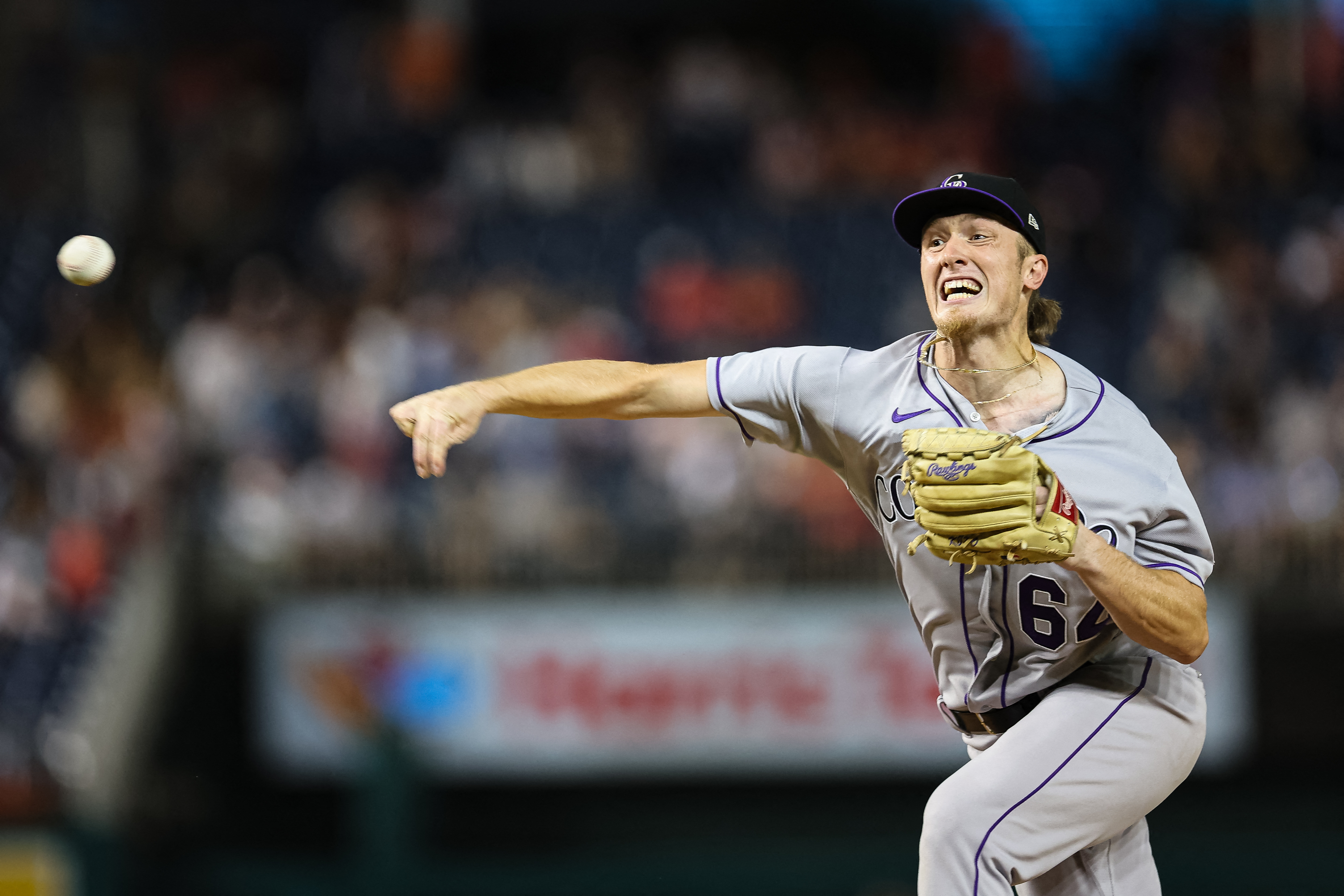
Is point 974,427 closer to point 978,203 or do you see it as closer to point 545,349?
point 978,203

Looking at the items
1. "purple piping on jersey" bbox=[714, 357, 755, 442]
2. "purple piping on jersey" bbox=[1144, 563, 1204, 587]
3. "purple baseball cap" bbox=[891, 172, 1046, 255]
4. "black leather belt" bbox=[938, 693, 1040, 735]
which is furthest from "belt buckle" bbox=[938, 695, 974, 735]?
"purple baseball cap" bbox=[891, 172, 1046, 255]

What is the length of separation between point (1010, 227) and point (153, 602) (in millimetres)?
6769

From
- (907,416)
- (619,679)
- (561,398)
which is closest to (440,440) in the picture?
(561,398)

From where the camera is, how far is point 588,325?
9859mm

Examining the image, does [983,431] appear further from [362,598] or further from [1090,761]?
[362,598]

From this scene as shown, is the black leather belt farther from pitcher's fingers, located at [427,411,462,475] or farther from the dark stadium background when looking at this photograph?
the dark stadium background

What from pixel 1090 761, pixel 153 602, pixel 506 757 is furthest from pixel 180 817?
pixel 1090 761

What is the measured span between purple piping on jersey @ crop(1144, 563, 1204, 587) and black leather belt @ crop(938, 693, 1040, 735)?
16.3 inches

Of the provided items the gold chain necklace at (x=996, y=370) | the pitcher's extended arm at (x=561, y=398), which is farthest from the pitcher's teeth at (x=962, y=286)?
the pitcher's extended arm at (x=561, y=398)

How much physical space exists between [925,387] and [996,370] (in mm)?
158

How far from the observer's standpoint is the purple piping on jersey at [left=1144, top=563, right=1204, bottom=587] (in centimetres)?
324

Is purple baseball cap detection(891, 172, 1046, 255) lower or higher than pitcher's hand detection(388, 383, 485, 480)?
higher

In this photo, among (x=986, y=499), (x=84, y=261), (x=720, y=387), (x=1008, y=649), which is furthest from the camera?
(x=84, y=261)

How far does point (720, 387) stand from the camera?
3.52 meters
